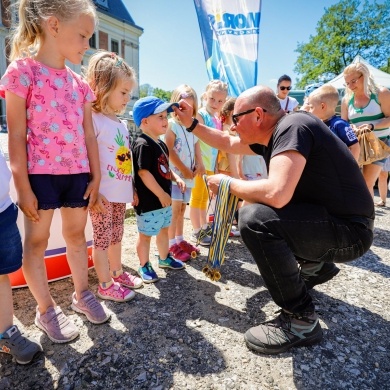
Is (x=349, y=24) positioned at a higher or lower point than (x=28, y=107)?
higher

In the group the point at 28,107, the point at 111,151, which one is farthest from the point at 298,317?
the point at 28,107

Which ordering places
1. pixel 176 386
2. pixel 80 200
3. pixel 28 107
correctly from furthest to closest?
pixel 80 200, pixel 28 107, pixel 176 386

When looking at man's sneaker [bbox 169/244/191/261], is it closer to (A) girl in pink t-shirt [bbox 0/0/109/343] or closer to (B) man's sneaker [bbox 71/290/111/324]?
(B) man's sneaker [bbox 71/290/111/324]

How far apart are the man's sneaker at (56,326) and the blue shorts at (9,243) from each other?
395 millimetres

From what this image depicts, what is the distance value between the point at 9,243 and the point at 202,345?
1116 millimetres

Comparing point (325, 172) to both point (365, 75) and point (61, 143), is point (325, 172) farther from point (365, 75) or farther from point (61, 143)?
point (365, 75)

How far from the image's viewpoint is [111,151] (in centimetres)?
198

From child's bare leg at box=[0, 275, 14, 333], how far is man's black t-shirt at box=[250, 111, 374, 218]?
4.84 ft

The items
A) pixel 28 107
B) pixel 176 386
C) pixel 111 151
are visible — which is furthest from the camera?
pixel 111 151

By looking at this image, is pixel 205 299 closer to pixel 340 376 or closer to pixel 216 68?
pixel 340 376

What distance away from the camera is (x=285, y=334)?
65.3 inches

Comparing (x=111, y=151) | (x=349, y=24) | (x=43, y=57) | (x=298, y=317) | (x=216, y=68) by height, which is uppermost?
(x=349, y=24)

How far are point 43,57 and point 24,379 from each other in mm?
1556

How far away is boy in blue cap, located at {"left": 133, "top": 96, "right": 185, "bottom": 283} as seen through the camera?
2.17 meters
